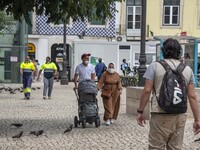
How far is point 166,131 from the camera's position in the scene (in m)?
5.95

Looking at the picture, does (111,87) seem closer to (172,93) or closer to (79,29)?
(172,93)

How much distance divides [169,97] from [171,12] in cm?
3947

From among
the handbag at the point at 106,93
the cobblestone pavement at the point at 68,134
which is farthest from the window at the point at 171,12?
the handbag at the point at 106,93

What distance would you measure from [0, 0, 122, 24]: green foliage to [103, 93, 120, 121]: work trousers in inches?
90.1

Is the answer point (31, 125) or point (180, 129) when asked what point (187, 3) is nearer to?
point (31, 125)

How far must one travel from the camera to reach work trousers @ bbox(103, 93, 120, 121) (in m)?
12.2

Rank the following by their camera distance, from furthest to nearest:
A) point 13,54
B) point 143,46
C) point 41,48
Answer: point 41,48 < point 13,54 < point 143,46

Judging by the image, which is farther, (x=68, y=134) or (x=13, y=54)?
(x=13, y=54)

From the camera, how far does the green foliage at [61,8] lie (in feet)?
34.1

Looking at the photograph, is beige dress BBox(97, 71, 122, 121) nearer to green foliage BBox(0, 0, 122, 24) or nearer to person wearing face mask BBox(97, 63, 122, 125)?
person wearing face mask BBox(97, 63, 122, 125)

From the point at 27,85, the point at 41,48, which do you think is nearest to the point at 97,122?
the point at 27,85

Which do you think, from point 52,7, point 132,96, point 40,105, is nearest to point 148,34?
point 40,105

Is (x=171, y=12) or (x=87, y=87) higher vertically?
(x=171, y=12)

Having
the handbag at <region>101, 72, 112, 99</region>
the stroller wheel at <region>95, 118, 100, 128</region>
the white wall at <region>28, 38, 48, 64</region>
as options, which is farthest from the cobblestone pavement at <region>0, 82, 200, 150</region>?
the white wall at <region>28, 38, 48, 64</region>
